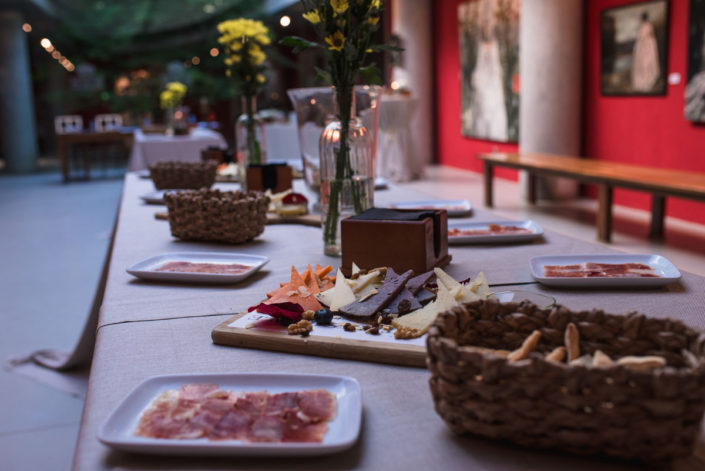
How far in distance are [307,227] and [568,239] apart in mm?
676

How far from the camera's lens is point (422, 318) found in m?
0.96

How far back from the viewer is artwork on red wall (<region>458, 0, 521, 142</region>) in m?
7.33

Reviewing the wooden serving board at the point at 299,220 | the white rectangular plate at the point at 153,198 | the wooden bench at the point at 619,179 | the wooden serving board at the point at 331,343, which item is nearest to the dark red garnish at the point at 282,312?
the wooden serving board at the point at 331,343

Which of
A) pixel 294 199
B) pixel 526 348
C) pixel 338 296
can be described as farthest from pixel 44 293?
pixel 526 348

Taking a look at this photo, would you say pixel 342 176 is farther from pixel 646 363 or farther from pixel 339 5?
pixel 646 363

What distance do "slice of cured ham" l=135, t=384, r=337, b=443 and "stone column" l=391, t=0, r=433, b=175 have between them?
27.3ft

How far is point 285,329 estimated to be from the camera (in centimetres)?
99

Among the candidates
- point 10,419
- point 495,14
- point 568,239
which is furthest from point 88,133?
point 568,239

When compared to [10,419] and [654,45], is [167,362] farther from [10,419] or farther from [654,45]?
[654,45]

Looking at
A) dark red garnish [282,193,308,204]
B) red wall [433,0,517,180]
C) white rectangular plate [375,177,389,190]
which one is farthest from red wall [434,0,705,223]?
dark red garnish [282,193,308,204]

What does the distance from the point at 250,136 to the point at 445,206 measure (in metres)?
0.93

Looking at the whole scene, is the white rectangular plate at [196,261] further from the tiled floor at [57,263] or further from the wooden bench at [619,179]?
the wooden bench at [619,179]

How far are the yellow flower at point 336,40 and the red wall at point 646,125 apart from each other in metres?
4.00

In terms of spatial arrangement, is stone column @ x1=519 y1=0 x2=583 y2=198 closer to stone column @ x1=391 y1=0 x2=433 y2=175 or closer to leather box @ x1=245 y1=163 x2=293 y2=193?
stone column @ x1=391 y1=0 x2=433 y2=175
